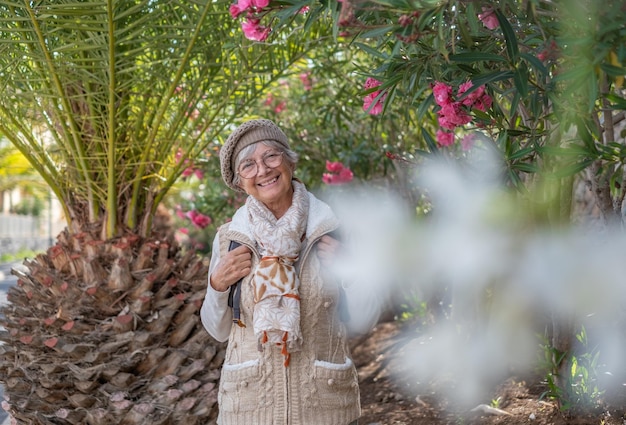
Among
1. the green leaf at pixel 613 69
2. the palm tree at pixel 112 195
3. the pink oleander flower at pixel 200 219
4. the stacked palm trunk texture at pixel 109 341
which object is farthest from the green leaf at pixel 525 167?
the pink oleander flower at pixel 200 219

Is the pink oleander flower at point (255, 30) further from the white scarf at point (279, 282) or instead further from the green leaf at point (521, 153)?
the green leaf at point (521, 153)

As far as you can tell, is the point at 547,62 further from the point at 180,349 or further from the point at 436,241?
the point at 436,241

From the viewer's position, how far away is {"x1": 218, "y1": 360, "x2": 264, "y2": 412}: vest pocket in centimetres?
242

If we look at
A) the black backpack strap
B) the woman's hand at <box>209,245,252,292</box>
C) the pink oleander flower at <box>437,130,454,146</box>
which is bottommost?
the black backpack strap

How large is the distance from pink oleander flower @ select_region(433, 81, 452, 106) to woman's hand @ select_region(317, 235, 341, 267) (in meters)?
0.63

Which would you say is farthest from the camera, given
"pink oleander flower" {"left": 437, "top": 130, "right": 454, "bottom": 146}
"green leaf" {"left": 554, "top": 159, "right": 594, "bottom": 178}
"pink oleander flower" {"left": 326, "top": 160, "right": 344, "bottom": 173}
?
"pink oleander flower" {"left": 326, "top": 160, "right": 344, "bottom": 173}

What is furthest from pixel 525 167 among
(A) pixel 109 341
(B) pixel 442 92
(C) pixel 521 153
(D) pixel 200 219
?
(D) pixel 200 219

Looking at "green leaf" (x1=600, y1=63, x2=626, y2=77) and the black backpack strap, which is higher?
"green leaf" (x1=600, y1=63, x2=626, y2=77)

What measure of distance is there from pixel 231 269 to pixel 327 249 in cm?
35

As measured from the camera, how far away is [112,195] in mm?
4234

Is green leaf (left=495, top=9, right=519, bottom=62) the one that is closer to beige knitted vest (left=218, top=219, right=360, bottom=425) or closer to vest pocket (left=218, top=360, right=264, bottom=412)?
beige knitted vest (left=218, top=219, right=360, bottom=425)

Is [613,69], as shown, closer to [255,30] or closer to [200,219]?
[255,30]

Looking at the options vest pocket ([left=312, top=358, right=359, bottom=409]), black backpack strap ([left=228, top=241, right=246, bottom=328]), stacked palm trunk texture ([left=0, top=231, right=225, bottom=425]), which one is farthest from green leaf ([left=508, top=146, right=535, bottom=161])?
stacked palm trunk texture ([left=0, top=231, right=225, bottom=425])

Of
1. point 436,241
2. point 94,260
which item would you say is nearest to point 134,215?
point 94,260
